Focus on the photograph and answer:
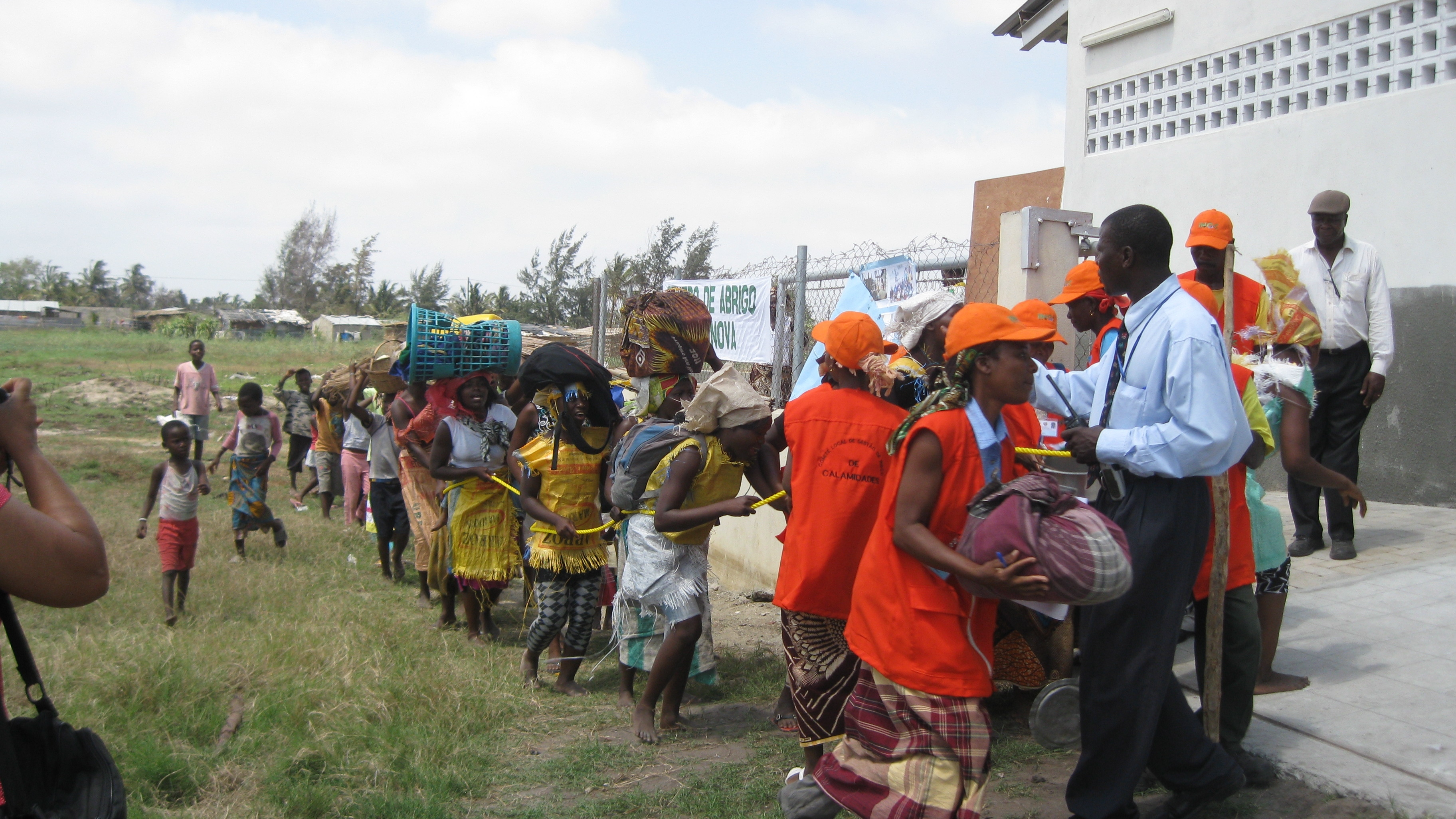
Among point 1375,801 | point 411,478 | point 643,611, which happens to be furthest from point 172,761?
point 1375,801

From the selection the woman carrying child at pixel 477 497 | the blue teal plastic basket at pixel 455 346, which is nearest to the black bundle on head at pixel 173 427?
the blue teal plastic basket at pixel 455 346

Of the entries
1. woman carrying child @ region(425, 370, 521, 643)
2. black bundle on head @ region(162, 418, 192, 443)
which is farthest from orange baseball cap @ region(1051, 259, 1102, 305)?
black bundle on head @ region(162, 418, 192, 443)

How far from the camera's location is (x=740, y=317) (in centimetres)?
828

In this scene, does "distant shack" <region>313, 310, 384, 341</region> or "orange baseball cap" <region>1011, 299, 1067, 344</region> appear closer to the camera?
"orange baseball cap" <region>1011, 299, 1067, 344</region>

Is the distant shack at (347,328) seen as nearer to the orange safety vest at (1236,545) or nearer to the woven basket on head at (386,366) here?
the woven basket on head at (386,366)

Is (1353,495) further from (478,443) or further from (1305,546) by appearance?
(478,443)

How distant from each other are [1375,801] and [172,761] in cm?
441

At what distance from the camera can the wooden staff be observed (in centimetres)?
335

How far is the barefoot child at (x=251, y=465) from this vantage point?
9.00 m

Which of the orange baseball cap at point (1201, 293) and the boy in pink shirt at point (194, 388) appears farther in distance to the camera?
the boy in pink shirt at point (194, 388)

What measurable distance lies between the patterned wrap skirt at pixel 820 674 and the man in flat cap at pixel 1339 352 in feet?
11.2

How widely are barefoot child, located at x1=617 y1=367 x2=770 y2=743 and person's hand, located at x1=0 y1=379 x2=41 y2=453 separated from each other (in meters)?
2.67

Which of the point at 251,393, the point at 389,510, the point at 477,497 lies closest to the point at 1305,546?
the point at 477,497

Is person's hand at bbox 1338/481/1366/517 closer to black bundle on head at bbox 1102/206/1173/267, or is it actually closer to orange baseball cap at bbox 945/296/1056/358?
black bundle on head at bbox 1102/206/1173/267
